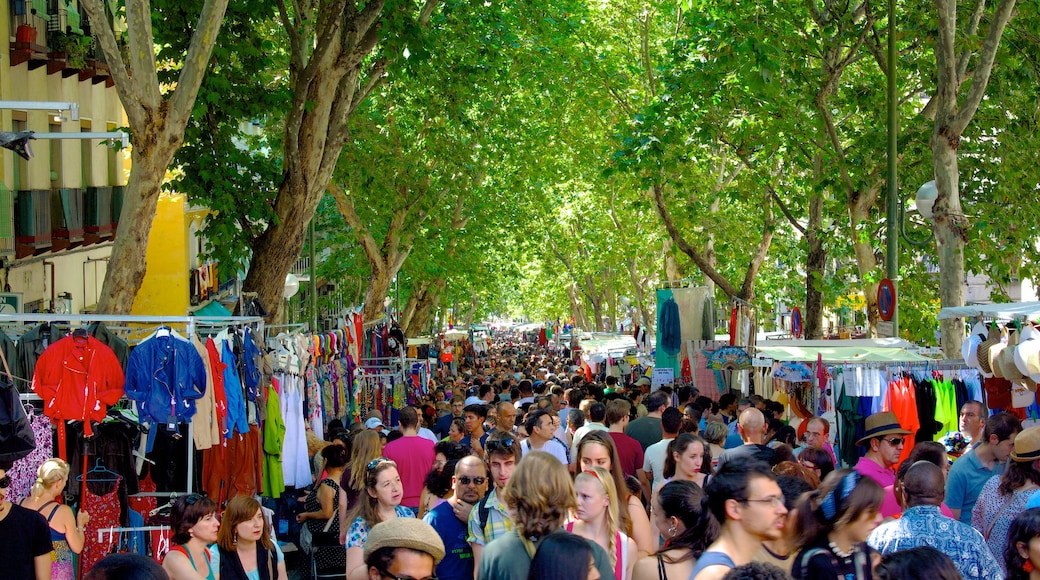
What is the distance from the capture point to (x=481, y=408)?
1264cm

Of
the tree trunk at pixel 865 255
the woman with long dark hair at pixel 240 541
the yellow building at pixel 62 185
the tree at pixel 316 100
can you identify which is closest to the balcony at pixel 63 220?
the yellow building at pixel 62 185

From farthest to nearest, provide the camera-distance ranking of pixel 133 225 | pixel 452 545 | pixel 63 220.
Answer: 1. pixel 63 220
2. pixel 133 225
3. pixel 452 545

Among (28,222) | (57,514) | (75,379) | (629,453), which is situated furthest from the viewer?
(28,222)

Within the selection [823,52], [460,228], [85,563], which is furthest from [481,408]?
[460,228]

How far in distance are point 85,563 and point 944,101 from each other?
36.7ft

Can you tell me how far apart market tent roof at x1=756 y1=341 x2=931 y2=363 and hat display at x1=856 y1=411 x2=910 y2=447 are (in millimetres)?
5166

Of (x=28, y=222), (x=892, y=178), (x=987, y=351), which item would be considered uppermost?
(x=892, y=178)

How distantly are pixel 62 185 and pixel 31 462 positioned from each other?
11.7 m

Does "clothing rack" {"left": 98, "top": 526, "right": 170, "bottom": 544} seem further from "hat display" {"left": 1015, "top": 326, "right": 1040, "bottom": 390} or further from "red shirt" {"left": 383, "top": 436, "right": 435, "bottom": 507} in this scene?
"hat display" {"left": 1015, "top": 326, "right": 1040, "bottom": 390}

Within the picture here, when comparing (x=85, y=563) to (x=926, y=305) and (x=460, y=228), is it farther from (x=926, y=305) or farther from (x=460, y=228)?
(x=460, y=228)

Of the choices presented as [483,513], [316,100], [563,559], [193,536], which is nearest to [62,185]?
[316,100]

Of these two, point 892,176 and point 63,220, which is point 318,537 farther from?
point 63,220

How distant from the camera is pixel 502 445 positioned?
7516mm

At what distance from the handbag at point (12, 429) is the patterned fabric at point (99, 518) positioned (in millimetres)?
1121
